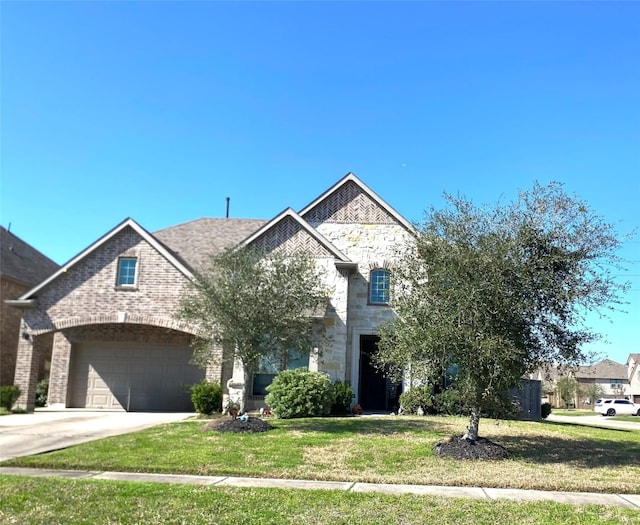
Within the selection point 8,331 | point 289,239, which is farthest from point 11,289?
point 289,239

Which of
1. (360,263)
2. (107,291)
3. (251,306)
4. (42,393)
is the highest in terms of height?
(360,263)

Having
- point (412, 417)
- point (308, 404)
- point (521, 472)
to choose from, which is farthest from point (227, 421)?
point (521, 472)

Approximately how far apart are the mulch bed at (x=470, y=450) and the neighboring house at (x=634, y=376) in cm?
6163

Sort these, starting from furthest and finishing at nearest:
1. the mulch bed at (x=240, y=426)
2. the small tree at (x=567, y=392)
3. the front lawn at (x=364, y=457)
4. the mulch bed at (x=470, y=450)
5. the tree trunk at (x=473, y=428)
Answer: the small tree at (x=567, y=392), the mulch bed at (x=240, y=426), the tree trunk at (x=473, y=428), the mulch bed at (x=470, y=450), the front lawn at (x=364, y=457)

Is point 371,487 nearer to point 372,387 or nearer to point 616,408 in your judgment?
point 372,387

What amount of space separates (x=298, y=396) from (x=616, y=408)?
3752 cm

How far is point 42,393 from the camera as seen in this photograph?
23891 millimetres

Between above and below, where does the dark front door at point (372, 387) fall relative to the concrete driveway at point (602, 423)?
above

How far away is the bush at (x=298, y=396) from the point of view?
16297 mm

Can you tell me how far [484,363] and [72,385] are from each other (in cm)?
1755

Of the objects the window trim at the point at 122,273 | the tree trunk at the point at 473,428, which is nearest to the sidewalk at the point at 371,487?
the tree trunk at the point at 473,428

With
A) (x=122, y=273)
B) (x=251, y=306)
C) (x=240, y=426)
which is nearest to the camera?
(x=240, y=426)

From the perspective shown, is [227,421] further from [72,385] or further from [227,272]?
[72,385]

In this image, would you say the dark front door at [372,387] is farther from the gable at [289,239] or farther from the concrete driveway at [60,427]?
the concrete driveway at [60,427]
